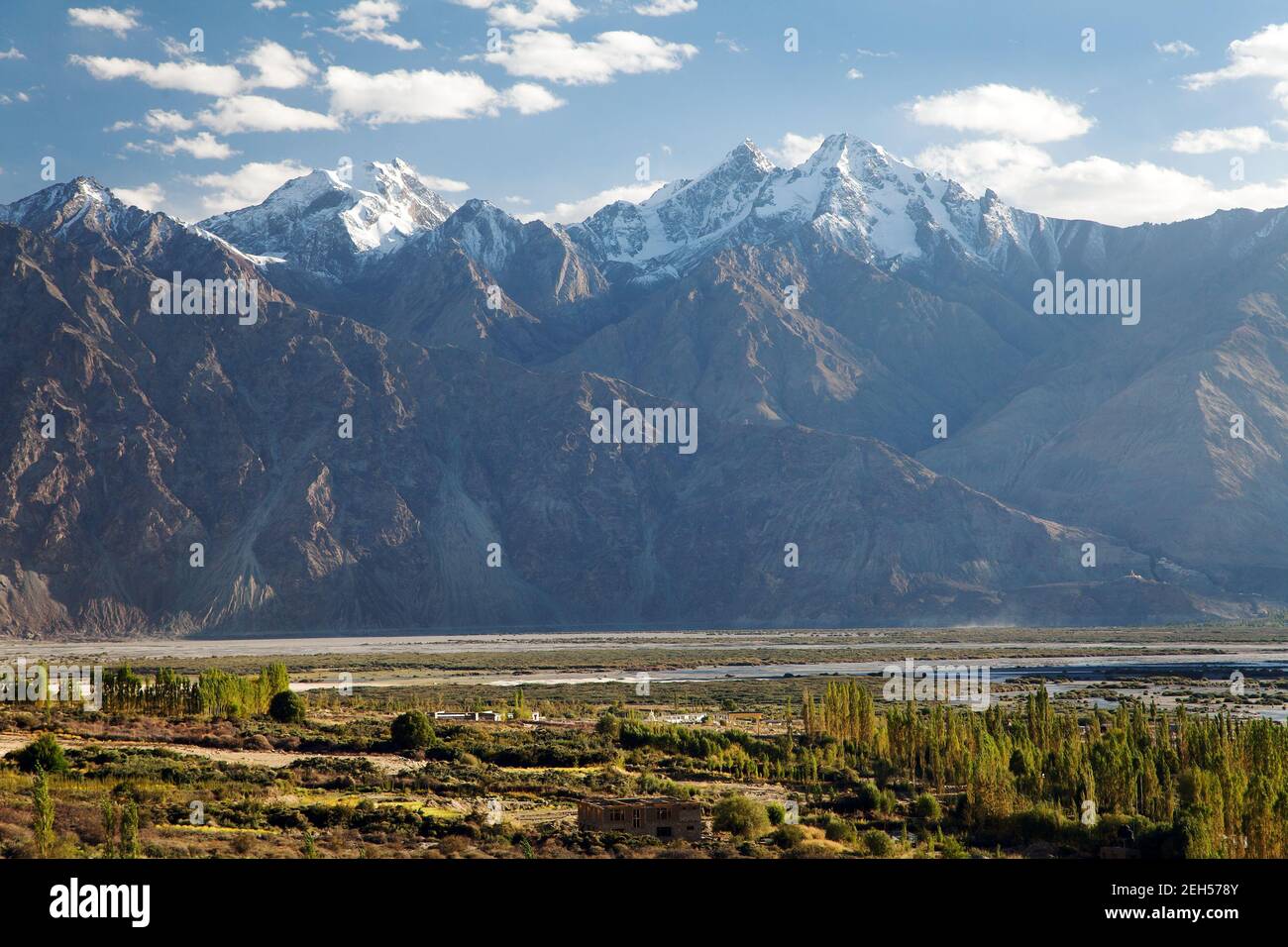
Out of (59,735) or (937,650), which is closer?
(59,735)

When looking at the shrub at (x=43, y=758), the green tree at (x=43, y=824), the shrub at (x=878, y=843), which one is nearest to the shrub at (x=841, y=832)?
the shrub at (x=878, y=843)

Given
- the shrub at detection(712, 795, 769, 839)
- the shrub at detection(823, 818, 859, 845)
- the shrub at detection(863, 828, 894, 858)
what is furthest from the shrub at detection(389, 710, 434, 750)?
the shrub at detection(863, 828, 894, 858)

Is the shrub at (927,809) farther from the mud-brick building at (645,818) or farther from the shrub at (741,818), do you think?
the mud-brick building at (645,818)

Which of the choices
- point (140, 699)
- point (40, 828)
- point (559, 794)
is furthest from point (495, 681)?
point (40, 828)

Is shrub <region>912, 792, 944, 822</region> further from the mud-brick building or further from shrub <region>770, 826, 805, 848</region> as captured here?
the mud-brick building

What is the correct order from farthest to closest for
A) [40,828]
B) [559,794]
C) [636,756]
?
[636,756], [559,794], [40,828]

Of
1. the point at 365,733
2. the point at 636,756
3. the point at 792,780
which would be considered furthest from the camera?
the point at 365,733
